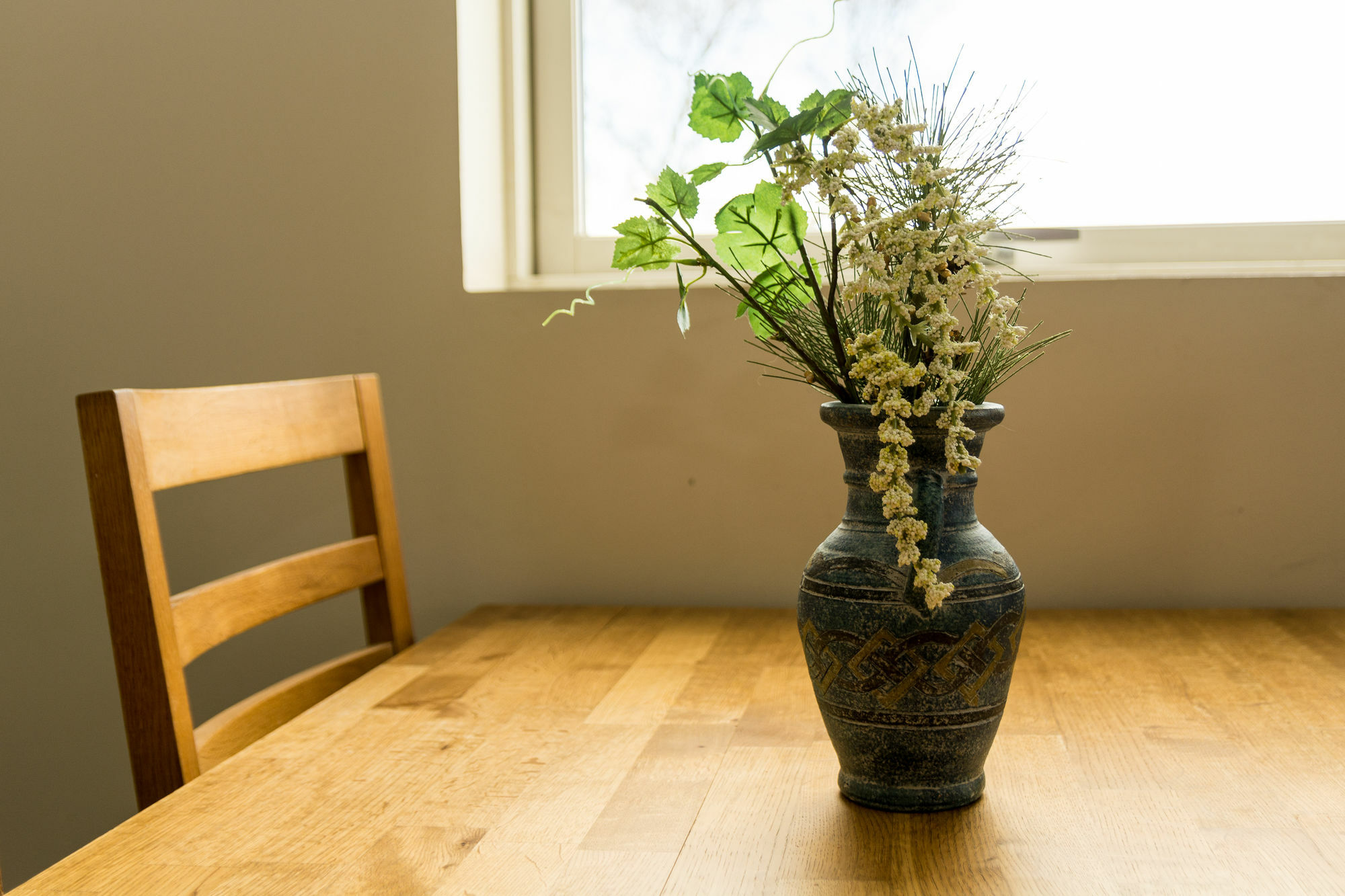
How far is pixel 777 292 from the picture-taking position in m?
0.69

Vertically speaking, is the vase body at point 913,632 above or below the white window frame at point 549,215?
below

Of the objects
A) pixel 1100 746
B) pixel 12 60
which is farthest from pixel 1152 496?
pixel 12 60

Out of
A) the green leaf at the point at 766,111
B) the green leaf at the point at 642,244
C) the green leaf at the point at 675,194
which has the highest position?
the green leaf at the point at 766,111

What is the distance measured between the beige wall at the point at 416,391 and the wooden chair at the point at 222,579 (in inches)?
11.0

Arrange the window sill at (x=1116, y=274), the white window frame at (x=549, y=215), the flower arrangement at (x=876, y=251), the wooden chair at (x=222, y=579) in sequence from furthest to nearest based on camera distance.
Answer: the white window frame at (x=549, y=215) < the window sill at (x=1116, y=274) < the wooden chair at (x=222, y=579) < the flower arrangement at (x=876, y=251)

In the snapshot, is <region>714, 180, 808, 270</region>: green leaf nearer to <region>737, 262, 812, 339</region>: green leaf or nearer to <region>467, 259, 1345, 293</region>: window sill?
<region>737, 262, 812, 339</region>: green leaf

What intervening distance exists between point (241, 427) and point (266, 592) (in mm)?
154

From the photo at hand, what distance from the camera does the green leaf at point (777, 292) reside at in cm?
68

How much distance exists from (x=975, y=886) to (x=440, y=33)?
125cm

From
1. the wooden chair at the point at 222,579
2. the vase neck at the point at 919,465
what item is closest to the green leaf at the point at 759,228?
the vase neck at the point at 919,465

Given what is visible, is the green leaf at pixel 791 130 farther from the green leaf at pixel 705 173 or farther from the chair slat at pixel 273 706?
the chair slat at pixel 273 706

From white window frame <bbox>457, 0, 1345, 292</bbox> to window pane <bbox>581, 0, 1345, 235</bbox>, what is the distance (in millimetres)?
40

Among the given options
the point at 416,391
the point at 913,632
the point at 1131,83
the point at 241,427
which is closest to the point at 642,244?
the point at 913,632

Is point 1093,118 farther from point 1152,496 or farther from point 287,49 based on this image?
point 287,49
